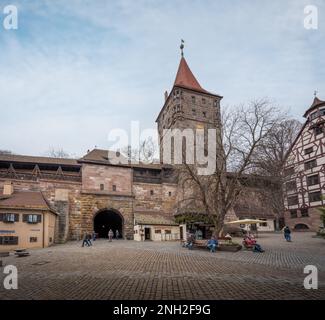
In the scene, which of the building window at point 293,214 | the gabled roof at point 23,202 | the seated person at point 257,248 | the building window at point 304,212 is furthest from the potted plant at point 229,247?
the building window at point 293,214

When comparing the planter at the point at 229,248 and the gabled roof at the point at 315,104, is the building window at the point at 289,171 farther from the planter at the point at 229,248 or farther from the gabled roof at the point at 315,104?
the planter at the point at 229,248

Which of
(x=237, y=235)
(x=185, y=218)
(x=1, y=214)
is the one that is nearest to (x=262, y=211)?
(x=237, y=235)

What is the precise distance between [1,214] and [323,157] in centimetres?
3470

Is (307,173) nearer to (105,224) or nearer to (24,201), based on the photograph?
(105,224)

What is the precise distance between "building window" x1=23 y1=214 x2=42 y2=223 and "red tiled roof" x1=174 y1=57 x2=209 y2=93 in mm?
31482

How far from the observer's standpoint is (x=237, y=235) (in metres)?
34.0

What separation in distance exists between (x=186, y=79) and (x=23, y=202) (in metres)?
36.7

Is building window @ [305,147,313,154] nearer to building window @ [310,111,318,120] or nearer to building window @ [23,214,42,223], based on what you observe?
building window @ [310,111,318,120]

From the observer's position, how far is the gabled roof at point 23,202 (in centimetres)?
2456

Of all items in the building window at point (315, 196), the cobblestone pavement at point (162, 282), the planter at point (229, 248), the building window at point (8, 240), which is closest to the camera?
the cobblestone pavement at point (162, 282)

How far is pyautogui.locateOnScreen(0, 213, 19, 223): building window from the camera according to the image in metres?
23.9

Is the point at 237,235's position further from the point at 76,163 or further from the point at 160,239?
the point at 76,163

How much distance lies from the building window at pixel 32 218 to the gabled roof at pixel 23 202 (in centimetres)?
63
